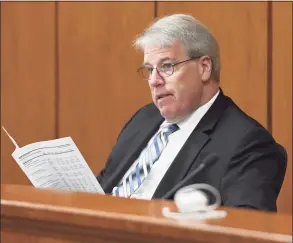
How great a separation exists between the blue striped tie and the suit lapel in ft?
0.36

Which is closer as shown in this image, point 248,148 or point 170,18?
point 248,148

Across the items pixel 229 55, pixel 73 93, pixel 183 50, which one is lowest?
pixel 73 93

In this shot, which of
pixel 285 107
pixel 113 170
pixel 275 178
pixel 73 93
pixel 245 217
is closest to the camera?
pixel 245 217

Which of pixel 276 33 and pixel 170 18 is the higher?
pixel 170 18

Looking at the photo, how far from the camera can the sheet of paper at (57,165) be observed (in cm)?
181

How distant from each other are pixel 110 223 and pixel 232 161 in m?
0.96

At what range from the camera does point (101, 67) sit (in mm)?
3537

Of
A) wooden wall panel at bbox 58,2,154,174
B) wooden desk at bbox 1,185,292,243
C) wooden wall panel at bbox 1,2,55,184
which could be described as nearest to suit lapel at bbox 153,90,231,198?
wooden desk at bbox 1,185,292,243

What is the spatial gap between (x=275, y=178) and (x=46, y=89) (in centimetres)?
212

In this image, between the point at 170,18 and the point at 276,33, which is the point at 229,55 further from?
the point at 170,18

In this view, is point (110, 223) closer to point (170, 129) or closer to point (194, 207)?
point (194, 207)

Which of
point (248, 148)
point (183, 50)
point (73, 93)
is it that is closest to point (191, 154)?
point (248, 148)

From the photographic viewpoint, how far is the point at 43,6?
3.66m

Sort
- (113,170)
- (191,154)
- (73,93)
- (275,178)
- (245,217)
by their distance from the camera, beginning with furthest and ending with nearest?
(73,93) < (113,170) < (191,154) < (275,178) < (245,217)
